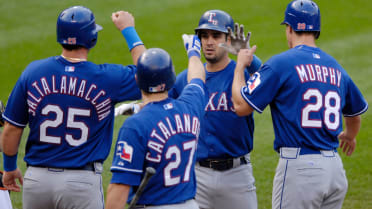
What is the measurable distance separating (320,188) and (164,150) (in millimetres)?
1596

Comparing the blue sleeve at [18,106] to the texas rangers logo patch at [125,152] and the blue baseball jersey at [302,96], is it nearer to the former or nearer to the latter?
the texas rangers logo patch at [125,152]

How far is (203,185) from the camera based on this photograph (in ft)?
17.6

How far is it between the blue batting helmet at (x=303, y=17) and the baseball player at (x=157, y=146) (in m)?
1.50

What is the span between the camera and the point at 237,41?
5246 mm

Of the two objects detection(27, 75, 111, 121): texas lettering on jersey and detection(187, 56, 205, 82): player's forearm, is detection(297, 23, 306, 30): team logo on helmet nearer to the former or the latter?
detection(187, 56, 205, 82): player's forearm

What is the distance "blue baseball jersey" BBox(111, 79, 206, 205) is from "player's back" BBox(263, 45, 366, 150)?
108 cm

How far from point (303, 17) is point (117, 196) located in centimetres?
239

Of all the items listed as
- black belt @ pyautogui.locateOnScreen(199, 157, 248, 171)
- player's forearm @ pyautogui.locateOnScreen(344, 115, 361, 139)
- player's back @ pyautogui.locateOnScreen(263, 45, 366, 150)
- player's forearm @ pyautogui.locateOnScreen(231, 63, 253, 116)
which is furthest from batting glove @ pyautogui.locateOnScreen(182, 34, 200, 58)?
player's forearm @ pyautogui.locateOnScreen(344, 115, 361, 139)

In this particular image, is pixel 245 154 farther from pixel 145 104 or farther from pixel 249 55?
pixel 145 104

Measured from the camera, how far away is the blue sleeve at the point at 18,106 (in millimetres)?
4543

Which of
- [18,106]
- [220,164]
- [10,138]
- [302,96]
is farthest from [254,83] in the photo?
[10,138]

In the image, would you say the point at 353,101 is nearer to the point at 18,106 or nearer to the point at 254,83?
the point at 254,83

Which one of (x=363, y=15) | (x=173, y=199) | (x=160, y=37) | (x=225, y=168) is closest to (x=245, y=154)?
(x=225, y=168)

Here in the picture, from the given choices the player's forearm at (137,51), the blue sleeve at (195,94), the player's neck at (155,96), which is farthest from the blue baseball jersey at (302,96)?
the player's neck at (155,96)
